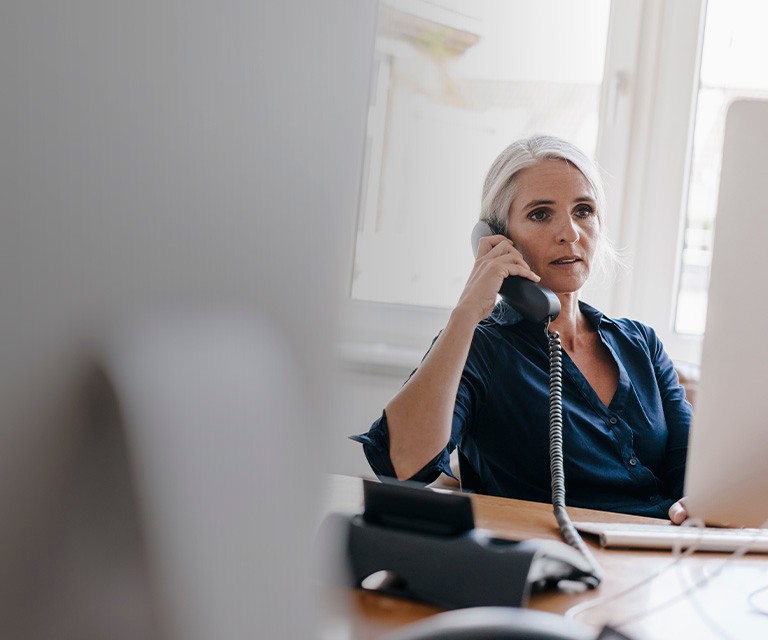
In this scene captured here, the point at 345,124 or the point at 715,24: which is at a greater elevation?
the point at 715,24

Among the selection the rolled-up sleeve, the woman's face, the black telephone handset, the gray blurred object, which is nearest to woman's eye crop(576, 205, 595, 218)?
the woman's face

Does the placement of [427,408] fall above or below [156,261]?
below

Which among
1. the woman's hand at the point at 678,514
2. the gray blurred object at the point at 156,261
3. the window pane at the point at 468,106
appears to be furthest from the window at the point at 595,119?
the gray blurred object at the point at 156,261

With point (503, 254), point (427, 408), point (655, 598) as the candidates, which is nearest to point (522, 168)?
point (503, 254)

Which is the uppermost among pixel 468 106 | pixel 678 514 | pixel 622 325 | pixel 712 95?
pixel 712 95

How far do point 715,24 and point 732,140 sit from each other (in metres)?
2.05

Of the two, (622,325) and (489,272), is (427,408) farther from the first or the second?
(622,325)

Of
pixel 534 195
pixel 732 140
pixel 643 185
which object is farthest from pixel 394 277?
pixel 732 140

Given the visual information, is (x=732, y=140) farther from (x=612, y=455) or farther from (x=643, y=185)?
(x=643, y=185)

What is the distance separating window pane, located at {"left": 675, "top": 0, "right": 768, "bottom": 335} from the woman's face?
99 cm

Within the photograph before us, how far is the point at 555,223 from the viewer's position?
1.75 metres

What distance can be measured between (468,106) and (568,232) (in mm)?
1008

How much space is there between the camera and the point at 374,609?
2.42ft

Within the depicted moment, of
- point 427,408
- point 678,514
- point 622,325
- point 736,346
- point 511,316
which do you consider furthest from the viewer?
point 622,325
